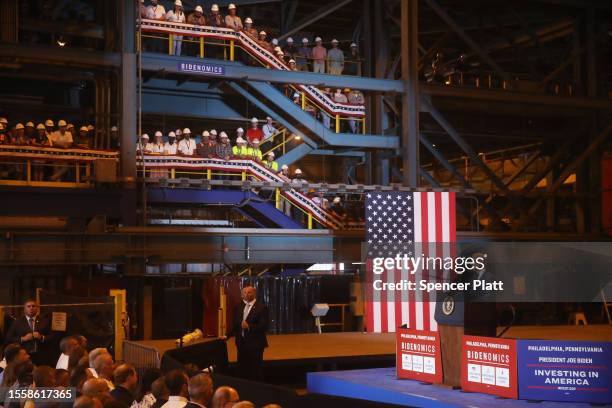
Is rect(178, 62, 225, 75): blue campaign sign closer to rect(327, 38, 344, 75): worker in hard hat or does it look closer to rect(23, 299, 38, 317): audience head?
rect(327, 38, 344, 75): worker in hard hat

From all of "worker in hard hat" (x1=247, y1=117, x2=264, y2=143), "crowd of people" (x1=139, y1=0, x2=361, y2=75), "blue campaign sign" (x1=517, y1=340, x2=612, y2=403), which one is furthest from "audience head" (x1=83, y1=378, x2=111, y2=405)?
"worker in hard hat" (x1=247, y1=117, x2=264, y2=143)

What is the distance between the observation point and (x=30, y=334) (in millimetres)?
17891

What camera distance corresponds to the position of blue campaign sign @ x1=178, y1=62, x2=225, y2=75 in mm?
28969

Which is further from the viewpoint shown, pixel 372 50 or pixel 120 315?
pixel 372 50

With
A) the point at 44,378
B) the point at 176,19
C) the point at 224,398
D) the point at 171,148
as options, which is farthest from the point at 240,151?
the point at 224,398

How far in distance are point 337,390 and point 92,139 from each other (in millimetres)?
18801

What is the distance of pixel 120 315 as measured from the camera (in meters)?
22.0

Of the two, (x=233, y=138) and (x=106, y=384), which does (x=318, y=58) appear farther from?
(x=106, y=384)

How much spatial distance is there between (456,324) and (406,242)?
1463 centimetres

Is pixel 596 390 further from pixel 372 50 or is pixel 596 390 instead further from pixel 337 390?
pixel 372 50

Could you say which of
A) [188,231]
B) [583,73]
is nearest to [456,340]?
[188,231]

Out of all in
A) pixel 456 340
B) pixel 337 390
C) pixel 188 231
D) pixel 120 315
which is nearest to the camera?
pixel 456 340

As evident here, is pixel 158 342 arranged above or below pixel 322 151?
below

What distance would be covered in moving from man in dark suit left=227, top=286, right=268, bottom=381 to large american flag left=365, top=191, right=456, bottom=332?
642cm
